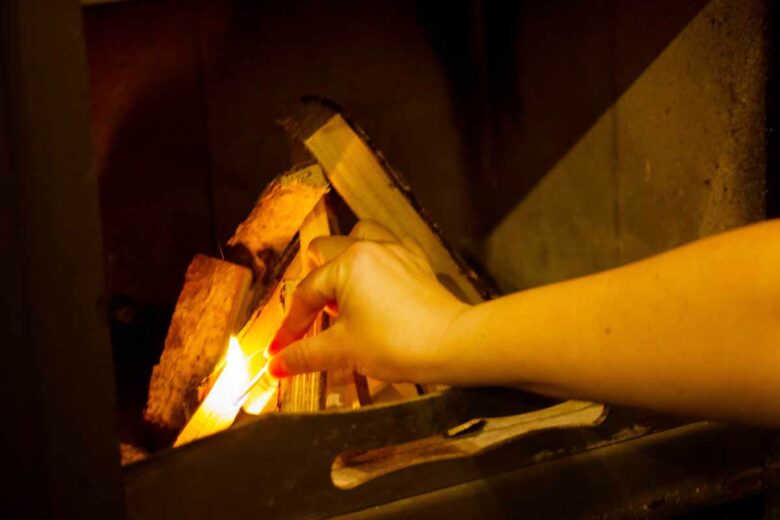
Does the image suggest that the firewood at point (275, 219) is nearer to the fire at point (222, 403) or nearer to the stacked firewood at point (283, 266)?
the stacked firewood at point (283, 266)

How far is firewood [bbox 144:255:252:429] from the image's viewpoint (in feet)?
3.22

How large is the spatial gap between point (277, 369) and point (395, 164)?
0.65m

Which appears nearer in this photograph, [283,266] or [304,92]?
[283,266]

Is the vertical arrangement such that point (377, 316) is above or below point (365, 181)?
below

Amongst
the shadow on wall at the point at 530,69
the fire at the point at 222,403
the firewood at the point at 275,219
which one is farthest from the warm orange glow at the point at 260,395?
the shadow on wall at the point at 530,69

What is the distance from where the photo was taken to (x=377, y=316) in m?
0.71

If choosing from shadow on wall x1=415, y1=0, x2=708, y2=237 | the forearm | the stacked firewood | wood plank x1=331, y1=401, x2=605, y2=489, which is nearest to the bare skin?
the forearm

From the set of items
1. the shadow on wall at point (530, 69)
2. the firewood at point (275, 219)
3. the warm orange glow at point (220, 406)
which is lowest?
the warm orange glow at point (220, 406)

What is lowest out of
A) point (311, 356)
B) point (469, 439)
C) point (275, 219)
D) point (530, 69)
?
point (469, 439)

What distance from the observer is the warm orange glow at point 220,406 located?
0.87 meters

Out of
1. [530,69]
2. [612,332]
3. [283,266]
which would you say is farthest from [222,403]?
[530,69]

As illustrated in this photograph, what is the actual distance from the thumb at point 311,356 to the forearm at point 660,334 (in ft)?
0.40

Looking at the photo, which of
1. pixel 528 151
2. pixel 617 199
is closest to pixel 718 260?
pixel 617 199

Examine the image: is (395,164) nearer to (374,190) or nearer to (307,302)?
(374,190)
